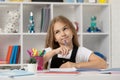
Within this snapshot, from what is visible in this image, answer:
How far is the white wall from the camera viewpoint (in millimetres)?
3865

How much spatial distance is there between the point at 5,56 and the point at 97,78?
9.74 feet

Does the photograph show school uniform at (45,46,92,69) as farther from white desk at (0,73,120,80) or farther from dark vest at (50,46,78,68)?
white desk at (0,73,120,80)

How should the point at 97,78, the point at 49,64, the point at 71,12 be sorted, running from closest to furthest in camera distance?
the point at 97,78, the point at 49,64, the point at 71,12

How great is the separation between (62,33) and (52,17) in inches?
57.9

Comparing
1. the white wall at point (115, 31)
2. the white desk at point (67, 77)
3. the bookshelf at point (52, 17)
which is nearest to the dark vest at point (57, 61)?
the white desk at point (67, 77)

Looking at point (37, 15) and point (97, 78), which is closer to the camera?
point (97, 78)

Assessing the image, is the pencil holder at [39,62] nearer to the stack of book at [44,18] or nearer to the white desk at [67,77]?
the white desk at [67,77]

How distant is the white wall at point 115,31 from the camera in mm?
3865

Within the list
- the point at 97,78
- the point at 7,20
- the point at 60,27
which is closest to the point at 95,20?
the point at 7,20

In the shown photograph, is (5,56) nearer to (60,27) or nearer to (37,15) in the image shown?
(37,15)

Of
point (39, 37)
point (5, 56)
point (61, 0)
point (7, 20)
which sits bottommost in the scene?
point (5, 56)

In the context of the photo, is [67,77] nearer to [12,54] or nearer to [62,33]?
[62,33]

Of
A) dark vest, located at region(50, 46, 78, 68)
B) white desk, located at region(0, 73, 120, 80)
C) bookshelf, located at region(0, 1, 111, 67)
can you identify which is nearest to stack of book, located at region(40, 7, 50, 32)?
bookshelf, located at region(0, 1, 111, 67)

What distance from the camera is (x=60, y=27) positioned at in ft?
8.14
